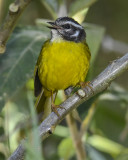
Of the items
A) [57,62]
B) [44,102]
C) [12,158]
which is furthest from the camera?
[44,102]

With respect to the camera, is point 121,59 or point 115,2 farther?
point 115,2

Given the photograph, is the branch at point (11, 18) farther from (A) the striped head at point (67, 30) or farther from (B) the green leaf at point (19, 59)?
(A) the striped head at point (67, 30)

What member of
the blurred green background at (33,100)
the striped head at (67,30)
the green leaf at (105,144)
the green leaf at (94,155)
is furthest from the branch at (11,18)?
the green leaf at (105,144)

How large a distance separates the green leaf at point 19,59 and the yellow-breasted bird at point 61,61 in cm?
9

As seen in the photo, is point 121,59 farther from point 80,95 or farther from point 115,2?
point 115,2

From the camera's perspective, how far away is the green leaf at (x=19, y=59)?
8.20ft

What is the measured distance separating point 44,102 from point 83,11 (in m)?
0.74

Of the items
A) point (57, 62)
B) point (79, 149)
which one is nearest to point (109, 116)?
point (79, 149)

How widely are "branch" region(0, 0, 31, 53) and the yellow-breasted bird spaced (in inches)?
31.4

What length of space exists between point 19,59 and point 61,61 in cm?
31

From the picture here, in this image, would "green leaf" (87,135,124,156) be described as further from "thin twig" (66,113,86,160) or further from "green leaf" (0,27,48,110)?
"green leaf" (0,27,48,110)

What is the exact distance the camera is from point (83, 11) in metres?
2.76

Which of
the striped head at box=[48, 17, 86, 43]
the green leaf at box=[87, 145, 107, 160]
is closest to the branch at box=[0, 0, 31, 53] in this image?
the striped head at box=[48, 17, 86, 43]

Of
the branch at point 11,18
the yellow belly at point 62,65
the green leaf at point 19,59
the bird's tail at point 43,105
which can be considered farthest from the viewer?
the bird's tail at point 43,105
